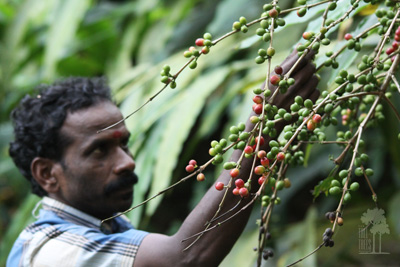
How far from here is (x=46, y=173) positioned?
955 millimetres

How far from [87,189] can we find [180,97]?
0.67 meters

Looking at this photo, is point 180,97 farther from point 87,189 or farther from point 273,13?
point 273,13

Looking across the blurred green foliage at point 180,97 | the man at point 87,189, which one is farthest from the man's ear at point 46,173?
the blurred green foliage at point 180,97

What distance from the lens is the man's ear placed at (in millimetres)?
942

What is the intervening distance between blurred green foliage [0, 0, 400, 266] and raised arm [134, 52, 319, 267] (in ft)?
0.24

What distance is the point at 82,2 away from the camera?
1.82 metres

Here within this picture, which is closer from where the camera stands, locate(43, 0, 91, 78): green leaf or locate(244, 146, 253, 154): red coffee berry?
locate(244, 146, 253, 154): red coffee berry

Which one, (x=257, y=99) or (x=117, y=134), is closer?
(x=257, y=99)

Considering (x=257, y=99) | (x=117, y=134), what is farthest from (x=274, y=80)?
(x=117, y=134)

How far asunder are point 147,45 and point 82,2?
1.35 feet

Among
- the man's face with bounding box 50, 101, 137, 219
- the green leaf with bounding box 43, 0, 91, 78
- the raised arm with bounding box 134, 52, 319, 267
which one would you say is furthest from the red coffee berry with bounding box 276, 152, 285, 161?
the green leaf with bounding box 43, 0, 91, 78

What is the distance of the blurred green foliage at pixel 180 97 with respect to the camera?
1419 mm

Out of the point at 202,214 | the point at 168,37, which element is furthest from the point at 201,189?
the point at 202,214

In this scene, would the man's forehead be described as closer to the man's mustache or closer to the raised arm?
the man's mustache
